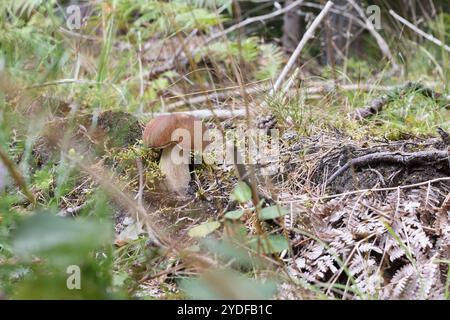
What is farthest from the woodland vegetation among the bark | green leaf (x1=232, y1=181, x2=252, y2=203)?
the bark

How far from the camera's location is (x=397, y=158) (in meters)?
1.53

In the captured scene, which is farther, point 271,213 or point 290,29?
point 290,29

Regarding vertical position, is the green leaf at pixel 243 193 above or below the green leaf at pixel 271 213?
above

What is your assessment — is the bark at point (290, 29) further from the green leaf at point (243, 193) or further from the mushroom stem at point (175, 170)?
the green leaf at point (243, 193)

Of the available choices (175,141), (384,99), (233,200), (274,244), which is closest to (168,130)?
(175,141)

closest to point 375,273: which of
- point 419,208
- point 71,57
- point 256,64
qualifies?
point 419,208

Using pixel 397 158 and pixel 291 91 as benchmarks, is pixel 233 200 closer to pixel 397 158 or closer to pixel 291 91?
pixel 397 158

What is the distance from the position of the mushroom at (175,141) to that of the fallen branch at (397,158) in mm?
473

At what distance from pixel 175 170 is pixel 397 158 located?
0.73 meters

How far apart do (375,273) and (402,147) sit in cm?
58

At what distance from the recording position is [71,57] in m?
3.16

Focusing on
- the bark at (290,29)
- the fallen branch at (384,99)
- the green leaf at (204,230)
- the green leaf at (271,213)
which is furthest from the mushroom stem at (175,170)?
the bark at (290,29)

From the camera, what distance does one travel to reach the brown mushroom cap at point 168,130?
1.64 meters
